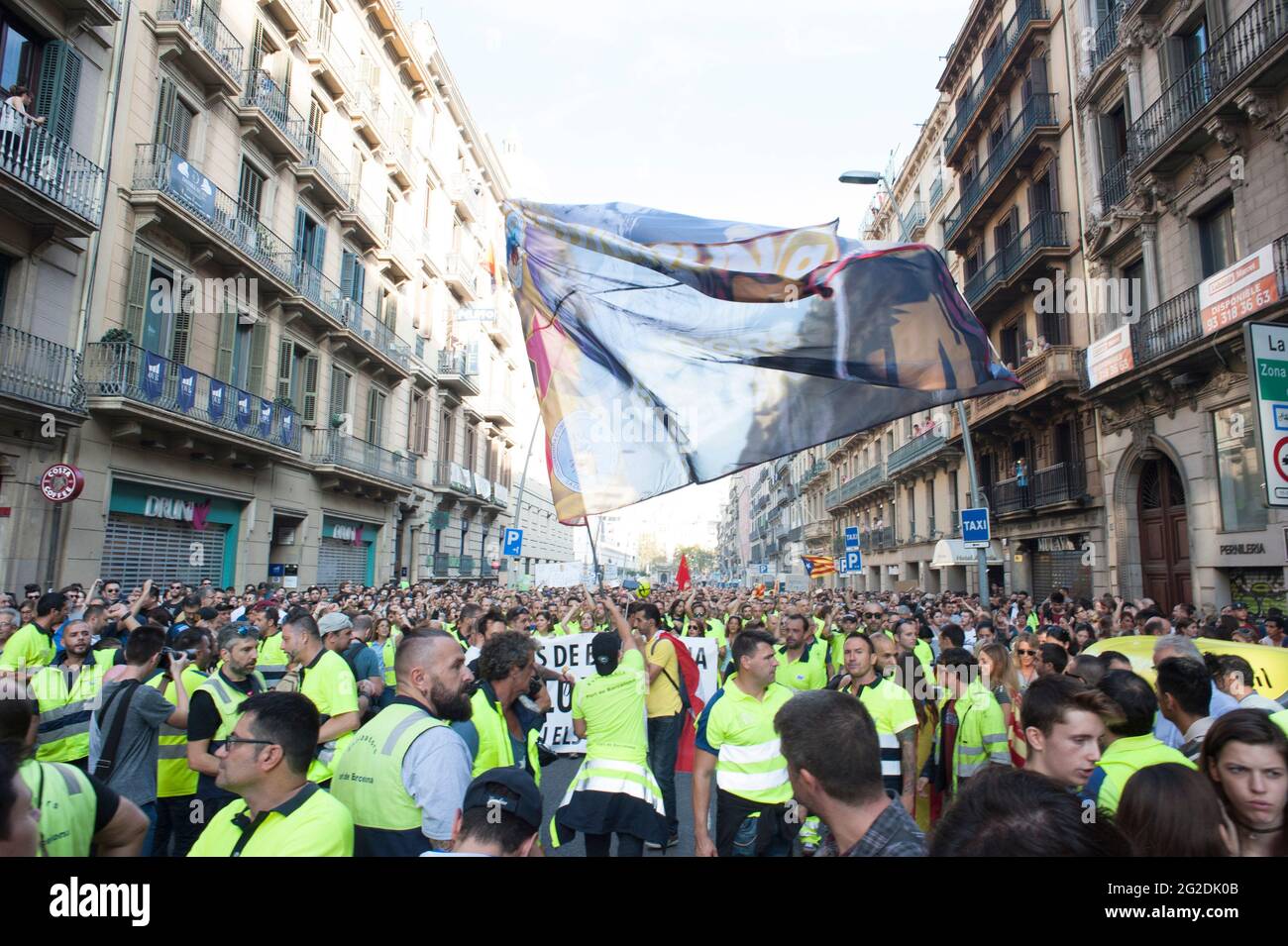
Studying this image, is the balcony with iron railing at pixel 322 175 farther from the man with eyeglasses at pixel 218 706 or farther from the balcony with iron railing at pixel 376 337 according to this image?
the man with eyeglasses at pixel 218 706

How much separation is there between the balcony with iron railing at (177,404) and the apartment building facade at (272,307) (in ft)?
0.16

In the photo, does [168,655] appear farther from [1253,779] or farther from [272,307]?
[272,307]

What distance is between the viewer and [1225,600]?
14.6 metres

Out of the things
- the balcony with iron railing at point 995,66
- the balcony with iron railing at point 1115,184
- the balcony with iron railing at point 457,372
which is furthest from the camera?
the balcony with iron railing at point 457,372

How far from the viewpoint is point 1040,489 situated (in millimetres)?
22188

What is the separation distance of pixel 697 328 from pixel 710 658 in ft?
14.0

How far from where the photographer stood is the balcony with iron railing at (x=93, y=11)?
529 inches

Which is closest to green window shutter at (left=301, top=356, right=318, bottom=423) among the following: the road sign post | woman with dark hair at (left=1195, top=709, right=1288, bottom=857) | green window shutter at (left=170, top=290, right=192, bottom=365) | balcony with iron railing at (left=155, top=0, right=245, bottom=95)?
green window shutter at (left=170, top=290, right=192, bottom=365)

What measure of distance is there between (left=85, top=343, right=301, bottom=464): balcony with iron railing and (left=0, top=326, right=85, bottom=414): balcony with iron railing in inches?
16.2

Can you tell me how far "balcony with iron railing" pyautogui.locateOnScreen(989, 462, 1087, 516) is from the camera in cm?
2022

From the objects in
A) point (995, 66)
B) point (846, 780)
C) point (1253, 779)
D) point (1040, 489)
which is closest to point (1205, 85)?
point (1040, 489)

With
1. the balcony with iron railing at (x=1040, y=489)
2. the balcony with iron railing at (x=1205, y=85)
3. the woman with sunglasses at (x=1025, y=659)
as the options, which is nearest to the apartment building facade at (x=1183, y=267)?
the balcony with iron railing at (x=1205, y=85)

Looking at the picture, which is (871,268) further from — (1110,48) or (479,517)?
(479,517)

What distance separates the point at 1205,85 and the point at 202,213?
817 inches
